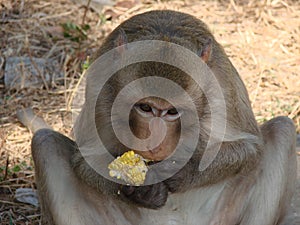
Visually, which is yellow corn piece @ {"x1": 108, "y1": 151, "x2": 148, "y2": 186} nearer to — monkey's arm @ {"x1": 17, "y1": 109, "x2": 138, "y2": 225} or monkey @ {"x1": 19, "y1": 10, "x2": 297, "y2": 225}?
monkey @ {"x1": 19, "y1": 10, "x2": 297, "y2": 225}

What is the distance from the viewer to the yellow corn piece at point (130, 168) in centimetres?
446

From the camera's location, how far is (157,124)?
4.17 m

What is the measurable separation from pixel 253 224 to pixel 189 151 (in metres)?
0.68

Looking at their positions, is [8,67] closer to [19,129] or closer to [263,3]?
[19,129]

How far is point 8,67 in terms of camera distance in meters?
7.40

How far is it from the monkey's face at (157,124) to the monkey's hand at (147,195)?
0.25 m

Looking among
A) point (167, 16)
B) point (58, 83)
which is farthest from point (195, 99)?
point (58, 83)

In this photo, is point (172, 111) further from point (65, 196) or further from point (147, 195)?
point (65, 196)

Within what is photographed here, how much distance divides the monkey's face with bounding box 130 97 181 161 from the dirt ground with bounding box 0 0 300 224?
166 cm

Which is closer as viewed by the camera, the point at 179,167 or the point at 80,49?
the point at 179,167

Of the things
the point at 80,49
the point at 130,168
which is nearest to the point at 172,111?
the point at 130,168

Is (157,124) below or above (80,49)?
above

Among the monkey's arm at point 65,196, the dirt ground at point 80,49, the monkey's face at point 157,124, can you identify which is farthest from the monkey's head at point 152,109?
the dirt ground at point 80,49

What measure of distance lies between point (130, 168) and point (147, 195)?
0.68ft
